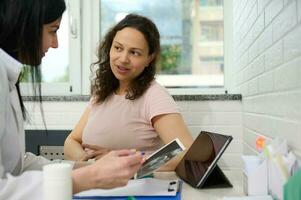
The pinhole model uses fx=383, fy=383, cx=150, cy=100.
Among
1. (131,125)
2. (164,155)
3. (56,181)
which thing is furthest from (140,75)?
(56,181)

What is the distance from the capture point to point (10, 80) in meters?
0.95

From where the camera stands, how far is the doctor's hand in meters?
0.86

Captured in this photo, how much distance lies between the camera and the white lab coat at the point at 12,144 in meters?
0.80

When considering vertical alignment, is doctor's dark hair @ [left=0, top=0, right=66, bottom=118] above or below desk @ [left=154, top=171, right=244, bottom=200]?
above

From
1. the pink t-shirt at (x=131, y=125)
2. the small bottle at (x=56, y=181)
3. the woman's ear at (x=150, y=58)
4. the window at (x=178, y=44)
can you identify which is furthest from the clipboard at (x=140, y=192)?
the window at (x=178, y=44)

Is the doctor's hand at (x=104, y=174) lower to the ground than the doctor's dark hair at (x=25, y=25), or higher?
lower

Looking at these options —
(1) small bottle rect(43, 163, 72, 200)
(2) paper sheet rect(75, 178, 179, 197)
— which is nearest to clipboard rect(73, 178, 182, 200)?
(2) paper sheet rect(75, 178, 179, 197)

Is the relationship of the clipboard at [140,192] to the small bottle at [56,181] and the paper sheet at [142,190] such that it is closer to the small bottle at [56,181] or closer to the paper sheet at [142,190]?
the paper sheet at [142,190]

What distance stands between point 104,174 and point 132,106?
3.04 feet

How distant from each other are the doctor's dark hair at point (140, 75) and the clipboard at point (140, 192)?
28.6 inches

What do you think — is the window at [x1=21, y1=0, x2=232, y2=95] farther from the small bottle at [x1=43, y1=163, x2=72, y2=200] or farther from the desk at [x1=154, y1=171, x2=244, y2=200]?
the small bottle at [x1=43, y1=163, x2=72, y2=200]

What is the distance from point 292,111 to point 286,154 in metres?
0.13

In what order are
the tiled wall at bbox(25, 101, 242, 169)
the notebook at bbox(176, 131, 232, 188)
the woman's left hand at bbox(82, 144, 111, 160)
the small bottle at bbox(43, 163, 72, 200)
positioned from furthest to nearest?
the tiled wall at bbox(25, 101, 242, 169), the woman's left hand at bbox(82, 144, 111, 160), the notebook at bbox(176, 131, 232, 188), the small bottle at bbox(43, 163, 72, 200)

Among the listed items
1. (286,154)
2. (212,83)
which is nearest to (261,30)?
(286,154)
